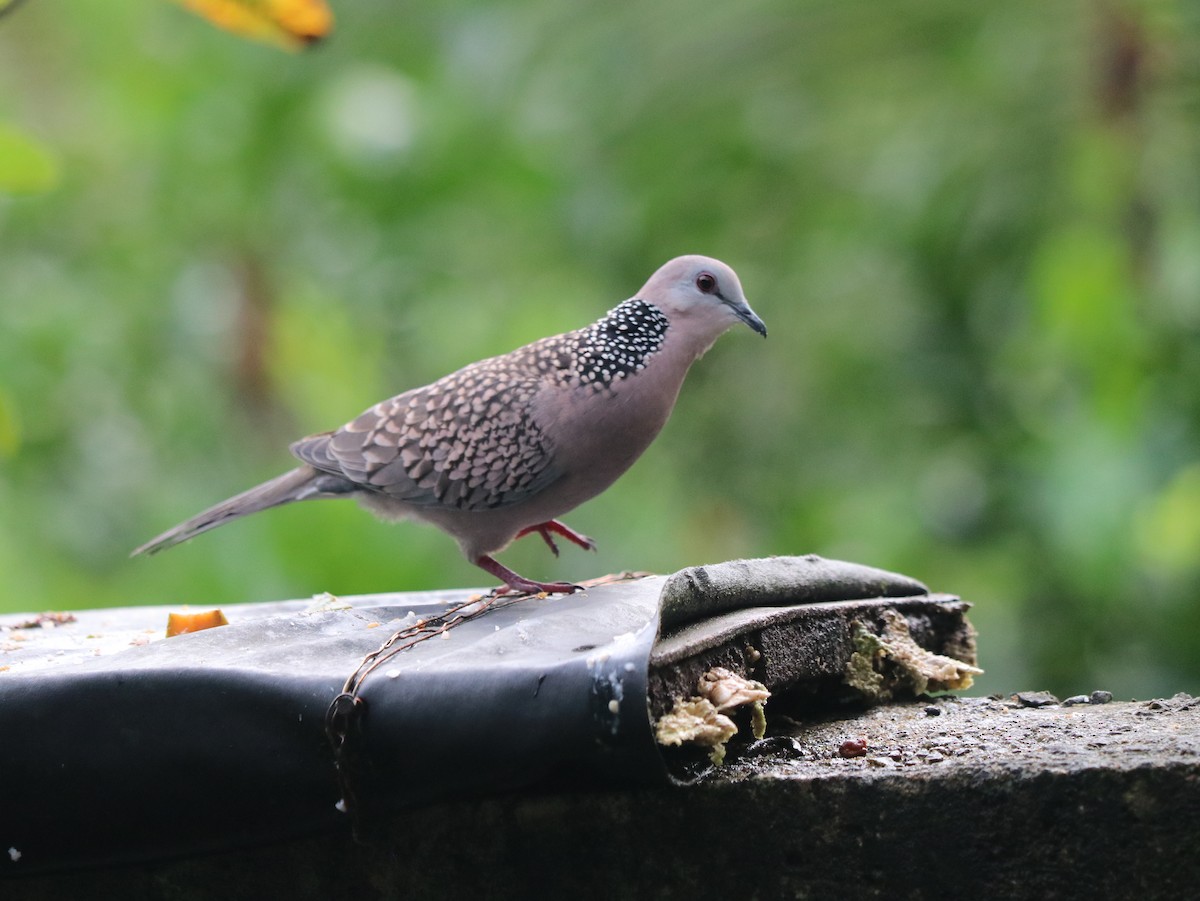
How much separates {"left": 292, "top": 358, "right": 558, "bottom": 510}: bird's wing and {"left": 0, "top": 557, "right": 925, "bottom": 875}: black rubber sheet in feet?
2.33

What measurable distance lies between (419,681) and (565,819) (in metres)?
0.25

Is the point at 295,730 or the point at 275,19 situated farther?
the point at 275,19

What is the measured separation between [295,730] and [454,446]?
1.08 m

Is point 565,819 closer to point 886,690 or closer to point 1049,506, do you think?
point 886,690

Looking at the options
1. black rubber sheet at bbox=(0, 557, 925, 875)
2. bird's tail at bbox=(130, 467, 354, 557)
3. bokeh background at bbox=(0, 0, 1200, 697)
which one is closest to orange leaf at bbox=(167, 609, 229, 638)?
black rubber sheet at bbox=(0, 557, 925, 875)

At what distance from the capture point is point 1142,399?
4.79 meters

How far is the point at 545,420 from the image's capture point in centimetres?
258

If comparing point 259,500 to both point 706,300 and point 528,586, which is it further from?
point 706,300

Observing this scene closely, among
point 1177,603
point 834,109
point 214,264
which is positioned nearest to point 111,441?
point 214,264

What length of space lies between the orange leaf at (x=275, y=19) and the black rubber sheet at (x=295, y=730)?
3.35ft

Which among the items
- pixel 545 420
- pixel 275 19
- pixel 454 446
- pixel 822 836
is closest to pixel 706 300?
pixel 545 420

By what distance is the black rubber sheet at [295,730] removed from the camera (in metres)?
1.57


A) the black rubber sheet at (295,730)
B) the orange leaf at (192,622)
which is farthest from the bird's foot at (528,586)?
the orange leaf at (192,622)

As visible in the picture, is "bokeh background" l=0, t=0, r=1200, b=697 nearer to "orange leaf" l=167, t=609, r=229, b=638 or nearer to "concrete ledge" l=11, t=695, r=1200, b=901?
"orange leaf" l=167, t=609, r=229, b=638
